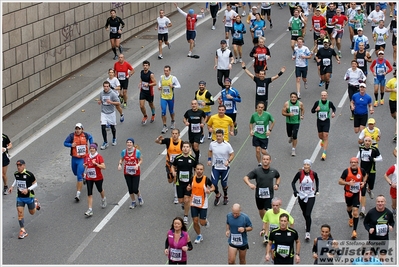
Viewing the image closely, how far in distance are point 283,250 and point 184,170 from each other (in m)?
3.45

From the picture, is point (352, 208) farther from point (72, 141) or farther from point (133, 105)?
point (133, 105)

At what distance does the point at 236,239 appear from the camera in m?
15.9

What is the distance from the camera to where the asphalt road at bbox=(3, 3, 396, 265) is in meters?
17.5

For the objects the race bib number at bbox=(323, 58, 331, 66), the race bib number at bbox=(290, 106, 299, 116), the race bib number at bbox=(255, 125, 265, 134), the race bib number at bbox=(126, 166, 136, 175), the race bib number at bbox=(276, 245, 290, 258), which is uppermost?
the race bib number at bbox=(276, 245, 290, 258)

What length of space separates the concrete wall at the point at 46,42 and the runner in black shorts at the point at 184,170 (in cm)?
779

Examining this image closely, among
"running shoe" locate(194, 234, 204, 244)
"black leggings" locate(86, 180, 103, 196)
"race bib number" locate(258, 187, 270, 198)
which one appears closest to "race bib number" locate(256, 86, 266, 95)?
"black leggings" locate(86, 180, 103, 196)

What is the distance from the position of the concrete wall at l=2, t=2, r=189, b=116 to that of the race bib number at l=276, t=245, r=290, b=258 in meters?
11.4

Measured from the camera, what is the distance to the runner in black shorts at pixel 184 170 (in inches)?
712

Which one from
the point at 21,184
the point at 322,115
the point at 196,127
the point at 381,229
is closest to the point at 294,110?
the point at 322,115

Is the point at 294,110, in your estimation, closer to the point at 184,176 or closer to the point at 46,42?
the point at 184,176

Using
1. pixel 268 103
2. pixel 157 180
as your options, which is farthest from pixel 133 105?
pixel 157 180

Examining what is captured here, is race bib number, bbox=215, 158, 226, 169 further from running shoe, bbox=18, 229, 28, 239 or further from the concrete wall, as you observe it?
the concrete wall

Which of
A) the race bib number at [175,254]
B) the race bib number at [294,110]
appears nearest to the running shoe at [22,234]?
the race bib number at [175,254]

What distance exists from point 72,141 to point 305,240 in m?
5.32
